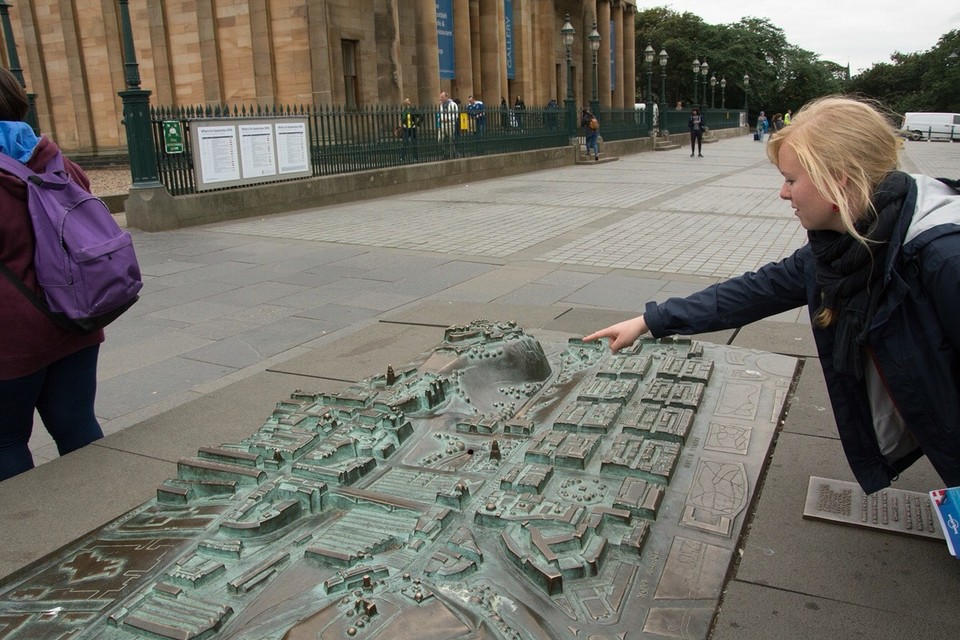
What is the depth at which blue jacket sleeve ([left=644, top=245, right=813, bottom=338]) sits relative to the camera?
2779 millimetres

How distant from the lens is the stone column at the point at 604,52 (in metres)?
48.2

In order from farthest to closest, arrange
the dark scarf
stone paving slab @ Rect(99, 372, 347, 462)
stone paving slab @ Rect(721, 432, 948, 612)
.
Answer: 1. stone paving slab @ Rect(99, 372, 347, 462)
2. stone paving slab @ Rect(721, 432, 948, 612)
3. the dark scarf

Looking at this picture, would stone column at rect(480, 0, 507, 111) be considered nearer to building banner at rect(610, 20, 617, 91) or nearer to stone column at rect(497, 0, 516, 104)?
stone column at rect(497, 0, 516, 104)

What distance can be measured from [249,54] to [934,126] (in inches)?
1717

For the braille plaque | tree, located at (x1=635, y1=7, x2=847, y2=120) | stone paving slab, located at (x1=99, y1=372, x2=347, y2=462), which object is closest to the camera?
the braille plaque

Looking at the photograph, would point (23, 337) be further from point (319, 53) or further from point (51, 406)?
point (319, 53)

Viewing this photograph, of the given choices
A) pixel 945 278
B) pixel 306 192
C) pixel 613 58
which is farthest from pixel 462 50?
pixel 945 278

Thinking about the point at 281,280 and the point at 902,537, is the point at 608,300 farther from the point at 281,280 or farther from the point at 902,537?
the point at 902,537

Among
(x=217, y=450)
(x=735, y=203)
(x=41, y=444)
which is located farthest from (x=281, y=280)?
(x=735, y=203)

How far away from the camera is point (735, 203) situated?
579 inches

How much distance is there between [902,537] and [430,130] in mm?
17962

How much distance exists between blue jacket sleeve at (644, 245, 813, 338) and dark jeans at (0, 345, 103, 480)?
2399 millimetres

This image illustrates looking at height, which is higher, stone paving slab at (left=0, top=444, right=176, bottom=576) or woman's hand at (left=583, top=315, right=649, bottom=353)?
woman's hand at (left=583, top=315, right=649, bottom=353)

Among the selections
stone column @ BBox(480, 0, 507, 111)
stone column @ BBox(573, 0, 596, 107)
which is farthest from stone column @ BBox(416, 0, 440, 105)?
stone column @ BBox(573, 0, 596, 107)
